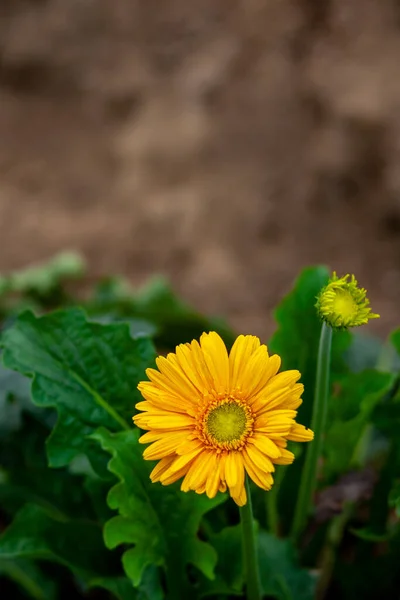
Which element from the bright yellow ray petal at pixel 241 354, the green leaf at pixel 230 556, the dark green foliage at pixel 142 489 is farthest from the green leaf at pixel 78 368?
the bright yellow ray petal at pixel 241 354

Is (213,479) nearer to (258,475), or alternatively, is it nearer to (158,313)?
(258,475)

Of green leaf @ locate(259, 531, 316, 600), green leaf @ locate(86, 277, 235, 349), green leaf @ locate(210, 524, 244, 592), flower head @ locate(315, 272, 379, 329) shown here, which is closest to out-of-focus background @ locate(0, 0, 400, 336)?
green leaf @ locate(86, 277, 235, 349)

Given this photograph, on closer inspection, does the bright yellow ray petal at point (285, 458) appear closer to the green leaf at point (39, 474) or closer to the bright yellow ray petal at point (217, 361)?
the bright yellow ray petal at point (217, 361)

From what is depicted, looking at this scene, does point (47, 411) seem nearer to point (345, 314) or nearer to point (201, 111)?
point (345, 314)

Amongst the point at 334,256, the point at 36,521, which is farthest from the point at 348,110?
the point at 36,521

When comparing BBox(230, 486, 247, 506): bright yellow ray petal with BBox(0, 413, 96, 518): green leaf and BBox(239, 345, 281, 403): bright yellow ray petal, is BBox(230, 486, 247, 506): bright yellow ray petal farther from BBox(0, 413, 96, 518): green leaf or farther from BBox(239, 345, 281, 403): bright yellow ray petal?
BBox(0, 413, 96, 518): green leaf
